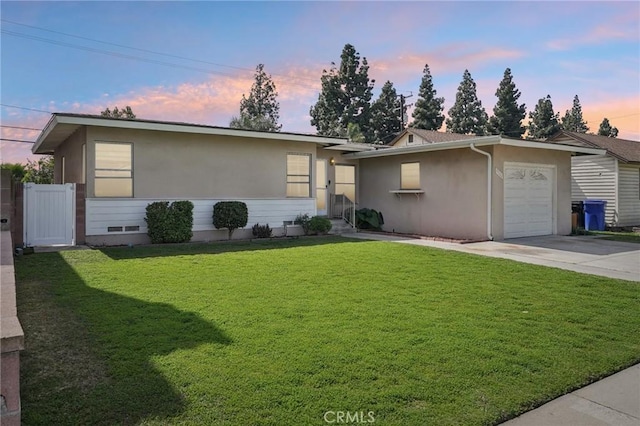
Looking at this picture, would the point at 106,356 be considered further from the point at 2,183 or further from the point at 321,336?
the point at 2,183

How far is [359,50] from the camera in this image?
135 ft

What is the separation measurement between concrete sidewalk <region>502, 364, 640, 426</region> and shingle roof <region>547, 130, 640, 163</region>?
16622 mm

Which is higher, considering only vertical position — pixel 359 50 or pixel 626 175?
pixel 359 50

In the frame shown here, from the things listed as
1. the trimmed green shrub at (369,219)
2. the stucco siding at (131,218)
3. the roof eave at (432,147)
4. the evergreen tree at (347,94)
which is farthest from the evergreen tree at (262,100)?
the stucco siding at (131,218)

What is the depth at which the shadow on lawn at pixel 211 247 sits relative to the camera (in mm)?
9227

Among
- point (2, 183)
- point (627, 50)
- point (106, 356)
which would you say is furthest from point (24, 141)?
point (627, 50)

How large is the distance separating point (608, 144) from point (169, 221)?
1846cm

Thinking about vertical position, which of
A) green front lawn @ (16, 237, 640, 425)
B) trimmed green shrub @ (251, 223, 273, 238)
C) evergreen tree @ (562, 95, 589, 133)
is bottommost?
green front lawn @ (16, 237, 640, 425)

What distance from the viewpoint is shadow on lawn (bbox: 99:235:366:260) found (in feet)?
30.3

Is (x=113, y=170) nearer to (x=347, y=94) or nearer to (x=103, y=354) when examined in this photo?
(x=103, y=354)

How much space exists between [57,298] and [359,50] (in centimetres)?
4009

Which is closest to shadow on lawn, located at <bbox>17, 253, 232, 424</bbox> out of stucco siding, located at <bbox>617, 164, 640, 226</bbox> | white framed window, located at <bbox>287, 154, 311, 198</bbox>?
Result: white framed window, located at <bbox>287, 154, 311, 198</bbox>

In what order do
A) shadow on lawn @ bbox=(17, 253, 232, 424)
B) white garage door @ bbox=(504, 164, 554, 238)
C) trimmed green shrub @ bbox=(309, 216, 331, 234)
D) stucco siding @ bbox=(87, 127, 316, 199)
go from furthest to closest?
trimmed green shrub @ bbox=(309, 216, 331, 234), white garage door @ bbox=(504, 164, 554, 238), stucco siding @ bbox=(87, 127, 316, 199), shadow on lawn @ bbox=(17, 253, 232, 424)

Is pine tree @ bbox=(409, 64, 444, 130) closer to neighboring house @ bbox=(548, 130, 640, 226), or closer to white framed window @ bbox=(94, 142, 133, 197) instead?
neighboring house @ bbox=(548, 130, 640, 226)
